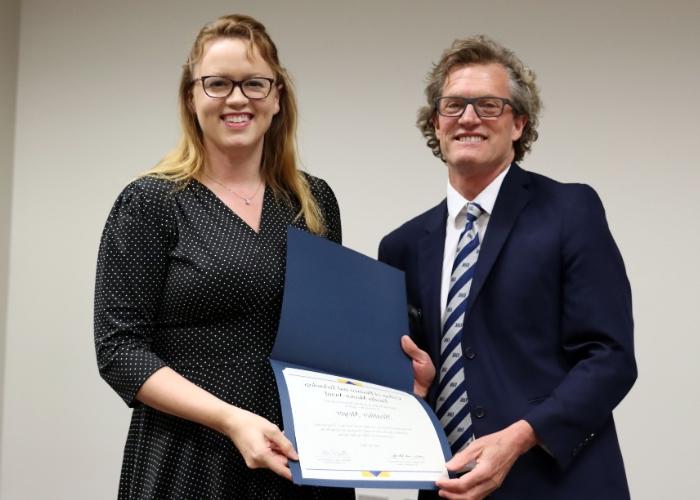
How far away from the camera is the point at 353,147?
313 centimetres

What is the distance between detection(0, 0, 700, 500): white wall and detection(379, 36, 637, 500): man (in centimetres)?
121

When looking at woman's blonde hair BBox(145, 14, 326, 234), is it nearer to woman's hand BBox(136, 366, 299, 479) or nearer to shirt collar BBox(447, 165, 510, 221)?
shirt collar BBox(447, 165, 510, 221)

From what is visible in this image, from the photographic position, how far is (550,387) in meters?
1.69

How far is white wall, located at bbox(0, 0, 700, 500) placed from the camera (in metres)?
2.92

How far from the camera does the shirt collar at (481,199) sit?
72.0 inches

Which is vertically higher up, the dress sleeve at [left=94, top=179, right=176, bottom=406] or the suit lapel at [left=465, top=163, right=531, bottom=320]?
the suit lapel at [left=465, top=163, right=531, bottom=320]

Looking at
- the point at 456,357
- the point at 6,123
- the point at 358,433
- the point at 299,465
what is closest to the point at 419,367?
the point at 456,357

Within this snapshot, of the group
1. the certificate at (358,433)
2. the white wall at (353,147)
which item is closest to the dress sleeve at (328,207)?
the certificate at (358,433)

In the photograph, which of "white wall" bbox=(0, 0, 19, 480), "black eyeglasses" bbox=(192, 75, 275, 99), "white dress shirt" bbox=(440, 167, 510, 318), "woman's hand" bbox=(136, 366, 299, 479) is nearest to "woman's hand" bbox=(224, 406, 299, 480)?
"woman's hand" bbox=(136, 366, 299, 479)

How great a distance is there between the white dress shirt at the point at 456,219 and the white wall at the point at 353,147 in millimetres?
1180

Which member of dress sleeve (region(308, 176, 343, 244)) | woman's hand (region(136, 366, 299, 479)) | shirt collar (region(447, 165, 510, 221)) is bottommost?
woman's hand (region(136, 366, 299, 479))

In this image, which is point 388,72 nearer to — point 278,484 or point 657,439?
point 657,439

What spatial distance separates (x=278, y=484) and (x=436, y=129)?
88cm

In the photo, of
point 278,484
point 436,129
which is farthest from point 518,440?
point 436,129
